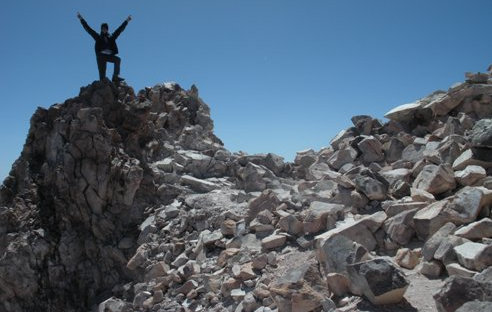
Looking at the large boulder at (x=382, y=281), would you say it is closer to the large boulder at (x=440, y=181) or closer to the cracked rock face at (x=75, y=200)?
the large boulder at (x=440, y=181)

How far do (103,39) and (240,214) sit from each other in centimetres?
970

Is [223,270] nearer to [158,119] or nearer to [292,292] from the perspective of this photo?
[292,292]

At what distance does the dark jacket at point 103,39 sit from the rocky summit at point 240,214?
61.7 inches

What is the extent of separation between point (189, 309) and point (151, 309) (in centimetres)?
144

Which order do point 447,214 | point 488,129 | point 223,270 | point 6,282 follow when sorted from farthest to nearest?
point 6,282 < point 223,270 < point 488,129 < point 447,214

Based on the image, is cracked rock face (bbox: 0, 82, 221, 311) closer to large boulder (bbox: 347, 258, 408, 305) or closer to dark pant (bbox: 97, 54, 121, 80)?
dark pant (bbox: 97, 54, 121, 80)

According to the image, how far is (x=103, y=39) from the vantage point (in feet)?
52.1

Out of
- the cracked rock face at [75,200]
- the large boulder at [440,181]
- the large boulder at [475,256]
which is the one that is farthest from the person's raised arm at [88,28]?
the large boulder at [475,256]

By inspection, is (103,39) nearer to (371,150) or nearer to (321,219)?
(371,150)

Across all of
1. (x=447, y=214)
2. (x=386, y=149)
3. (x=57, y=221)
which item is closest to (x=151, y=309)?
(x=57, y=221)

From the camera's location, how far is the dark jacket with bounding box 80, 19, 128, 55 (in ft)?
51.8

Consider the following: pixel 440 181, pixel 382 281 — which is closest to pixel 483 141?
pixel 440 181

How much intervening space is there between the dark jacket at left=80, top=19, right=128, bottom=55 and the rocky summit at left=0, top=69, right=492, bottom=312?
1.57 m

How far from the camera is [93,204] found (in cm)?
1410
